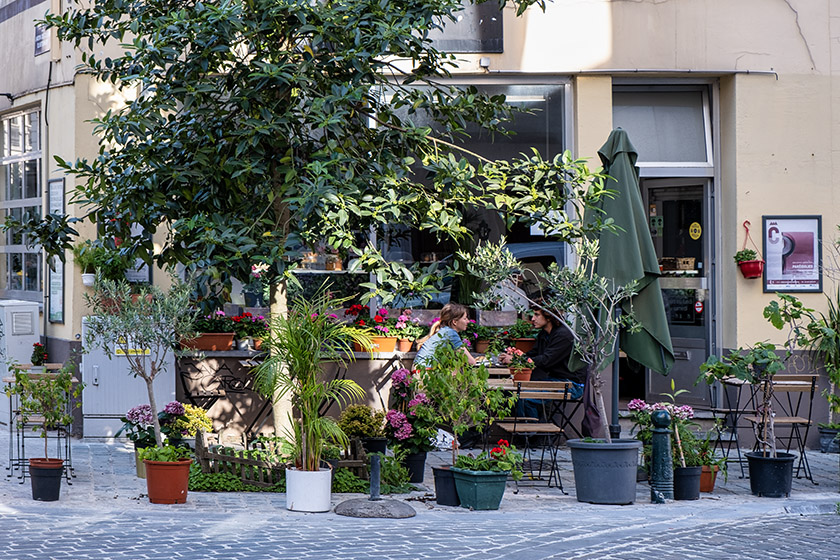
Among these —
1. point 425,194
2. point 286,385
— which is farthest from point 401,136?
point 286,385

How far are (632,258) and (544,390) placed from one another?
145 centimetres

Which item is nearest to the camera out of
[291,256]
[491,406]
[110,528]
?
[110,528]

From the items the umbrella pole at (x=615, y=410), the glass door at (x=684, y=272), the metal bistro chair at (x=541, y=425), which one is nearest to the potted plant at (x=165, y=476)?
the metal bistro chair at (x=541, y=425)

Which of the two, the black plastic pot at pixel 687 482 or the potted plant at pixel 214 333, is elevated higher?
the potted plant at pixel 214 333

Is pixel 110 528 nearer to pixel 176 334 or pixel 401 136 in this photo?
pixel 176 334

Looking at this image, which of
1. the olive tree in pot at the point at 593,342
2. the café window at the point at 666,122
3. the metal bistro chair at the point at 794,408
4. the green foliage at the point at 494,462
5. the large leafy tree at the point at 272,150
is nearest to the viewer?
the large leafy tree at the point at 272,150

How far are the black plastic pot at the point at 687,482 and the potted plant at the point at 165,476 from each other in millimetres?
4132

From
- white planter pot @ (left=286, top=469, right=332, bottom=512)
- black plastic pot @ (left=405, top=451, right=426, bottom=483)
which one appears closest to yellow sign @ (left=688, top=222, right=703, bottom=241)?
black plastic pot @ (left=405, top=451, right=426, bottom=483)

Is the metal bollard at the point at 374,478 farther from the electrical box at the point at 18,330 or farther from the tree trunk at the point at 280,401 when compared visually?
the electrical box at the point at 18,330

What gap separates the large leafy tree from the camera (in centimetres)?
852

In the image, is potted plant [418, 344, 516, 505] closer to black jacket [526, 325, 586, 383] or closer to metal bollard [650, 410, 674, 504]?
metal bollard [650, 410, 674, 504]

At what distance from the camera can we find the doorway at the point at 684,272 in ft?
42.9

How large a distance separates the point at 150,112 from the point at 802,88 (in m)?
7.63

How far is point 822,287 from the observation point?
1260 centimetres
